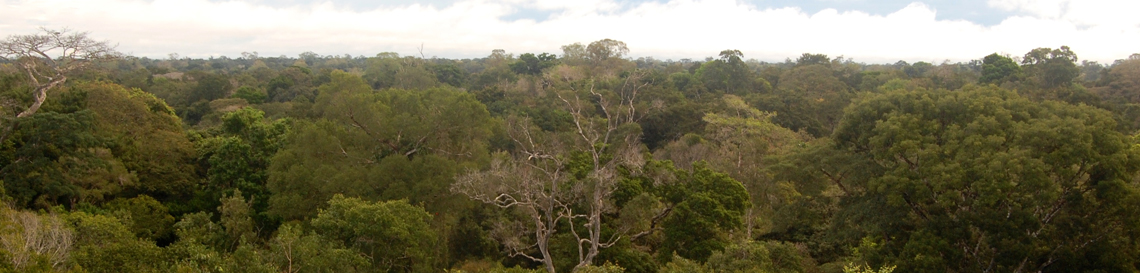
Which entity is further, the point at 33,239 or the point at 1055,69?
the point at 1055,69

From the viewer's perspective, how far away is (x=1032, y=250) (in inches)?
417

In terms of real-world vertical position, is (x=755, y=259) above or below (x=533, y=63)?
below

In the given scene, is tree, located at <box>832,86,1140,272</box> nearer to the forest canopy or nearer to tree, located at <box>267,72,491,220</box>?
the forest canopy

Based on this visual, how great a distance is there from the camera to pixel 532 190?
45.5 feet

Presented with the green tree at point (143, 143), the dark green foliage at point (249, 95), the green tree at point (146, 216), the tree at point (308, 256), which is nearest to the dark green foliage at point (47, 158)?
the green tree at point (146, 216)

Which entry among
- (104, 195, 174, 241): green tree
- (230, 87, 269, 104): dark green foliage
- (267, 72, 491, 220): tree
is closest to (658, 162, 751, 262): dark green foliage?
(267, 72, 491, 220): tree

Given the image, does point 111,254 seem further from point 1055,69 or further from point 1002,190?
point 1055,69

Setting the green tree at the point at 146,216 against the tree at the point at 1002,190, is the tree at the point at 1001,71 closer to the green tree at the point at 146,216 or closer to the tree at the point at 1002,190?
the tree at the point at 1002,190

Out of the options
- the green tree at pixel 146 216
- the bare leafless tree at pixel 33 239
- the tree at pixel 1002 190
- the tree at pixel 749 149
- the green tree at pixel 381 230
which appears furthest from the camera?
the tree at pixel 749 149

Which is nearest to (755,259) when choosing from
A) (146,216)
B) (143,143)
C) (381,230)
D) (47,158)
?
(381,230)

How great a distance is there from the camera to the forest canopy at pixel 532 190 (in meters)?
10.7

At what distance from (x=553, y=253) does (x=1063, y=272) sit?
396 inches

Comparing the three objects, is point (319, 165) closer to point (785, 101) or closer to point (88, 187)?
point (88, 187)

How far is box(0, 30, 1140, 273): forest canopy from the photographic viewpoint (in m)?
10.7
